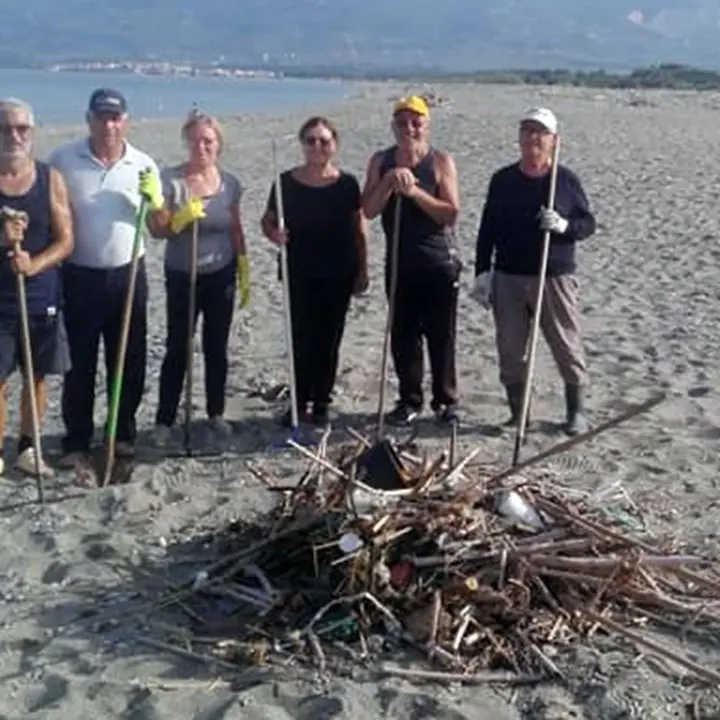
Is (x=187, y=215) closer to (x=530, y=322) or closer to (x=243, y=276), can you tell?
(x=243, y=276)

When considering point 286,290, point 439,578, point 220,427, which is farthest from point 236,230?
point 439,578

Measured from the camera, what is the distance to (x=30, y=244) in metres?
7.30

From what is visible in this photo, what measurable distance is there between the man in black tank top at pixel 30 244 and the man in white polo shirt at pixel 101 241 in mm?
128

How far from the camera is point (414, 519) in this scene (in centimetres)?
582

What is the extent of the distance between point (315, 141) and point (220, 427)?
1707 mm

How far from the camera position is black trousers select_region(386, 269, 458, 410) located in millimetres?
8359

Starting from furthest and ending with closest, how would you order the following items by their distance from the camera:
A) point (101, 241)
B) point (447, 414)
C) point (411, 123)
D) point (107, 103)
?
point (447, 414) → point (411, 123) → point (101, 241) → point (107, 103)

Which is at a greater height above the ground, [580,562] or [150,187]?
[150,187]

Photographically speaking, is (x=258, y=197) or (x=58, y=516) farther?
(x=258, y=197)

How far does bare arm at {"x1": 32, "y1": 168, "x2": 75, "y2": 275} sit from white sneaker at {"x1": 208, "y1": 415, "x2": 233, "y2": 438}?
5.17 ft

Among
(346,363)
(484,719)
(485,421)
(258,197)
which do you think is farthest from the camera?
(258,197)

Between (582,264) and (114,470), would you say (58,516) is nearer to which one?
(114,470)

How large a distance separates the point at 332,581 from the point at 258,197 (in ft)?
47.1

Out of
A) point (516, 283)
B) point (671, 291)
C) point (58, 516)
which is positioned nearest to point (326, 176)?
point (516, 283)
